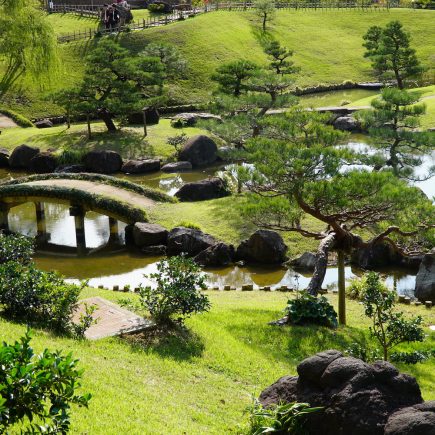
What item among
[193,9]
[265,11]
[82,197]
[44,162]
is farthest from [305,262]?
[193,9]

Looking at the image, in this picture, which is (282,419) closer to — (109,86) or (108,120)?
(109,86)

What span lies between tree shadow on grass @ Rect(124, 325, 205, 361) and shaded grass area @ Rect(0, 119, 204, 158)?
31591 millimetres

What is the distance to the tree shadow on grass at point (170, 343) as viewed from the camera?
14.5 metres

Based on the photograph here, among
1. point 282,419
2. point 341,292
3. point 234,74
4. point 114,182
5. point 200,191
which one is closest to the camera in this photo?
point 282,419

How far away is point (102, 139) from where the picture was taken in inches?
1906

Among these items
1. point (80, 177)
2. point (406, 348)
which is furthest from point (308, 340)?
point (80, 177)

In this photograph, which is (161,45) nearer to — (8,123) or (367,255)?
(8,123)

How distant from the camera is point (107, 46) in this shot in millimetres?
48375

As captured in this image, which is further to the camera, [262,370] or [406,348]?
[406,348]

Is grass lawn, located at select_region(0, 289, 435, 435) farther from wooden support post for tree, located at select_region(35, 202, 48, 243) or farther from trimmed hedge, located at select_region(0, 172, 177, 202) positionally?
wooden support post for tree, located at select_region(35, 202, 48, 243)

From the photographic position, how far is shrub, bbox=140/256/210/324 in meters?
15.5

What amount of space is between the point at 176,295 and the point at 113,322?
174 cm

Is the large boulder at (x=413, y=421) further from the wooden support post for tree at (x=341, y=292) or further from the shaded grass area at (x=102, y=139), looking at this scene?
the shaded grass area at (x=102, y=139)

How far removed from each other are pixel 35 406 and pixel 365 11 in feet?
290
